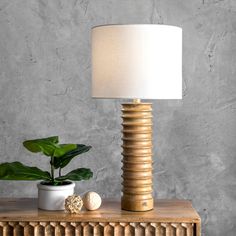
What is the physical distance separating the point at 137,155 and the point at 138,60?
1.27ft

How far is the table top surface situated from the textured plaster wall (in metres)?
0.44

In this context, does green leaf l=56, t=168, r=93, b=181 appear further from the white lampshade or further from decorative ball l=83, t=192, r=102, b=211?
the white lampshade

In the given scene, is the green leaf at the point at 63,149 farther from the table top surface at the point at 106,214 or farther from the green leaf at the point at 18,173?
the table top surface at the point at 106,214

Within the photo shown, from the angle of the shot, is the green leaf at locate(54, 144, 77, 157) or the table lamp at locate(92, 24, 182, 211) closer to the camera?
the table lamp at locate(92, 24, 182, 211)

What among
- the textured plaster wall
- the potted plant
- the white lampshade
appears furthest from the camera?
the textured plaster wall

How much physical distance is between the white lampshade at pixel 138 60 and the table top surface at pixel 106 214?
466 mm

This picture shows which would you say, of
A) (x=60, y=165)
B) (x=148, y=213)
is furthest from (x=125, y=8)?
(x=148, y=213)

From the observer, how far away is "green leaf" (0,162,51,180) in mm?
2031

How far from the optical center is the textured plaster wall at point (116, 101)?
2.53m

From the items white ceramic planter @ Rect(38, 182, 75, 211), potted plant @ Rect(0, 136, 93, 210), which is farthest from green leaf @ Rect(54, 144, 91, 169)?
white ceramic planter @ Rect(38, 182, 75, 211)

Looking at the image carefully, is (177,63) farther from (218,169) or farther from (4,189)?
(4,189)

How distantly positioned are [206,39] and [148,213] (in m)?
0.98

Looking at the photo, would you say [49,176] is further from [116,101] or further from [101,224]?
[116,101]

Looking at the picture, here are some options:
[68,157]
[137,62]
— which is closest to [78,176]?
[68,157]
